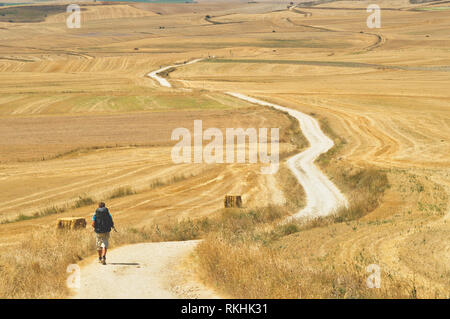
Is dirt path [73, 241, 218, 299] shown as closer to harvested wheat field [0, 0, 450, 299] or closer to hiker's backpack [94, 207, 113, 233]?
harvested wheat field [0, 0, 450, 299]

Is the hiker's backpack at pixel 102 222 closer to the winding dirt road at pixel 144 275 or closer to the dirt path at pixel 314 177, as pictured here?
the winding dirt road at pixel 144 275

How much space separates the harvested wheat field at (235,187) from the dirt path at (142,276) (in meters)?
0.08

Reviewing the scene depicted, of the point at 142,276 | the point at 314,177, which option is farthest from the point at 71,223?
the point at 314,177

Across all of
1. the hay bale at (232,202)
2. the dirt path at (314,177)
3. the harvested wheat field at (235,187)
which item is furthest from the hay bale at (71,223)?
the dirt path at (314,177)

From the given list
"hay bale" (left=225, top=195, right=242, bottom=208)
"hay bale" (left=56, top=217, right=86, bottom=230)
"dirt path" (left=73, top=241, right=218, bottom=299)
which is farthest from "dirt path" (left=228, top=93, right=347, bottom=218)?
"dirt path" (left=73, top=241, right=218, bottom=299)

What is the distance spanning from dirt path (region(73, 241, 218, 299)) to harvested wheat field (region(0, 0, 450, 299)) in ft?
0.27

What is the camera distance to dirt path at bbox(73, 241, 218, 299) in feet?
45.6

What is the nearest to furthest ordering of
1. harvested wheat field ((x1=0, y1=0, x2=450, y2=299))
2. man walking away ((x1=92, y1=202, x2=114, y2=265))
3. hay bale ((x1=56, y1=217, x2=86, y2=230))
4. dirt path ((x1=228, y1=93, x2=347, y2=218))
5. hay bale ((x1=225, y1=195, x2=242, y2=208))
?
harvested wheat field ((x1=0, y1=0, x2=450, y2=299)) < man walking away ((x1=92, y1=202, x2=114, y2=265)) < hay bale ((x1=56, y1=217, x2=86, y2=230)) < hay bale ((x1=225, y1=195, x2=242, y2=208)) < dirt path ((x1=228, y1=93, x2=347, y2=218))

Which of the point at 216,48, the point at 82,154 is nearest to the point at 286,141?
the point at 82,154

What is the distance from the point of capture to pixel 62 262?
1661 centimetres

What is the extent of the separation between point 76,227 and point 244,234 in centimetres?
730

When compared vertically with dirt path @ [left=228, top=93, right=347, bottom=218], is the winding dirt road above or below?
below

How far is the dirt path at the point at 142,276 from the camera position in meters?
13.9

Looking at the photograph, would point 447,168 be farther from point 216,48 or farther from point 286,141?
point 216,48
